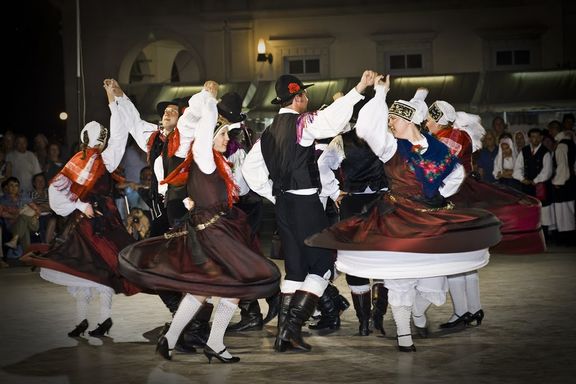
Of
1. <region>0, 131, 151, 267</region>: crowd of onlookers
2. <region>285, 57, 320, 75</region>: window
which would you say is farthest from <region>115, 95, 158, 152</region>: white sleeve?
<region>285, 57, 320, 75</region>: window

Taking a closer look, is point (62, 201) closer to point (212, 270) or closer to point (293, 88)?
point (212, 270)

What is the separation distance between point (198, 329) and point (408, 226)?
5.93 feet

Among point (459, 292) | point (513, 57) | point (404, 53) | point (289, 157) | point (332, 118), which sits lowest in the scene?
point (459, 292)

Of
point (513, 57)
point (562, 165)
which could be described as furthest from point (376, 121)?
point (513, 57)

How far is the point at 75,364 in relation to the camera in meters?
7.56

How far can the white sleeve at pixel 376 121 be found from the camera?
24.1 feet

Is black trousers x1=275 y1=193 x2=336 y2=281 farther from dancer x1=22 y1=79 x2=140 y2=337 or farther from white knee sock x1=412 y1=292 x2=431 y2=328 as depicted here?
dancer x1=22 y1=79 x2=140 y2=337

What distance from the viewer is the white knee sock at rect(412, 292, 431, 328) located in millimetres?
8114

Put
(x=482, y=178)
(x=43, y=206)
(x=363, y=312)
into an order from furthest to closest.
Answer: (x=482, y=178), (x=43, y=206), (x=363, y=312)

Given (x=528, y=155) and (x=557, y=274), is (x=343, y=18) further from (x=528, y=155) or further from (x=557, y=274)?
(x=557, y=274)

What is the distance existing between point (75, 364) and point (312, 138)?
2209 mm

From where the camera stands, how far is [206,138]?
7.53 meters

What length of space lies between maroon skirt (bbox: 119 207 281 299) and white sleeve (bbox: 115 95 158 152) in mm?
1714

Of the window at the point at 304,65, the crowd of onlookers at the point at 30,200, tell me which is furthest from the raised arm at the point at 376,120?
the window at the point at 304,65
